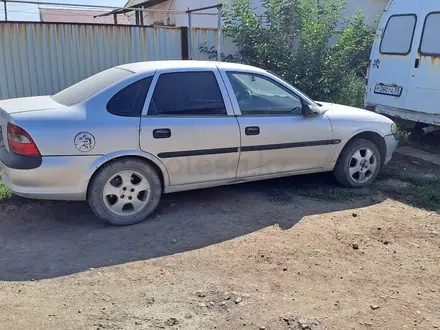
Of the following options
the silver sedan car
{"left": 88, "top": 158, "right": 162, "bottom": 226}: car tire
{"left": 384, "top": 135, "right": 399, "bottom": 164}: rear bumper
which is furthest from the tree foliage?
{"left": 88, "top": 158, "right": 162, "bottom": 226}: car tire

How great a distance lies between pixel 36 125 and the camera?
421 cm

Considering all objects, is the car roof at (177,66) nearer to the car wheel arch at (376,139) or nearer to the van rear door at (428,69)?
the car wheel arch at (376,139)

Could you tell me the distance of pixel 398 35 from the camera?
26.0ft

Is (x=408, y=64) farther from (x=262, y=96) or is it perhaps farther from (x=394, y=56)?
(x=262, y=96)

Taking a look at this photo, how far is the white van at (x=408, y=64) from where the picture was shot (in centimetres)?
730

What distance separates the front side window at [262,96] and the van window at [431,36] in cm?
324

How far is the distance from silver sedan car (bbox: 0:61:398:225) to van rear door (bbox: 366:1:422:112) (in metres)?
2.61

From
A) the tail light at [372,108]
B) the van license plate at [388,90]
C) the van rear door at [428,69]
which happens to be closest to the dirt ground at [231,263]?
the van rear door at [428,69]

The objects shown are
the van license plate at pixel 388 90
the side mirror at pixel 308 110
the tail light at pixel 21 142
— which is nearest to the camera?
the tail light at pixel 21 142

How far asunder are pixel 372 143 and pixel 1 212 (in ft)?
14.6

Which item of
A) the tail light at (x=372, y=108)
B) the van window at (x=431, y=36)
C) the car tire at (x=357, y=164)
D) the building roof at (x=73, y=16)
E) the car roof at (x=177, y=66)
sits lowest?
the car tire at (x=357, y=164)

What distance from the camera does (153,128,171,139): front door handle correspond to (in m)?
4.61

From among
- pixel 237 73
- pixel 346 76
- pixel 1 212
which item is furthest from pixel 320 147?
pixel 346 76

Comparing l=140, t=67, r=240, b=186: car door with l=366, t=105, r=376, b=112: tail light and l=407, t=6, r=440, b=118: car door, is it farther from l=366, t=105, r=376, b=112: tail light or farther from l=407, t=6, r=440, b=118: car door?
l=366, t=105, r=376, b=112: tail light
